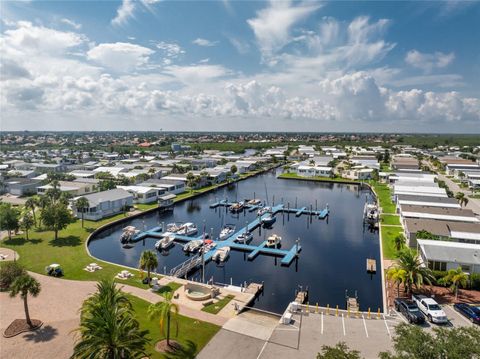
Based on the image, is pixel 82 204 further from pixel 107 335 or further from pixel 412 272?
pixel 412 272

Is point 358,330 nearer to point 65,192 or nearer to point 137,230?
point 137,230

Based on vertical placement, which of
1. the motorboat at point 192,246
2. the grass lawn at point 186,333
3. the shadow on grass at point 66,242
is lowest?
the motorboat at point 192,246

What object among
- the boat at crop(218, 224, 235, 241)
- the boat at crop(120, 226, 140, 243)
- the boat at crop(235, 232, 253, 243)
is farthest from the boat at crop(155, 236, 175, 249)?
the boat at crop(235, 232, 253, 243)

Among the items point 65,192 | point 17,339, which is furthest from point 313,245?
point 65,192

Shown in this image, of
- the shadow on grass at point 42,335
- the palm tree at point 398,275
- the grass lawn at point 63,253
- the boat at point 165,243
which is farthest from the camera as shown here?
the boat at point 165,243

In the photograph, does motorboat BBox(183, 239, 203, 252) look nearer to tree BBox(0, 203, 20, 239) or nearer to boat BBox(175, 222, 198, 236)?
boat BBox(175, 222, 198, 236)

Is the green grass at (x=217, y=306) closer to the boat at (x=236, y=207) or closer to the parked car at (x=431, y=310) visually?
the parked car at (x=431, y=310)

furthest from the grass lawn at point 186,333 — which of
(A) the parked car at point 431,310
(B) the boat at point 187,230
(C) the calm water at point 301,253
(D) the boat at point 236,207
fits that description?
(D) the boat at point 236,207
